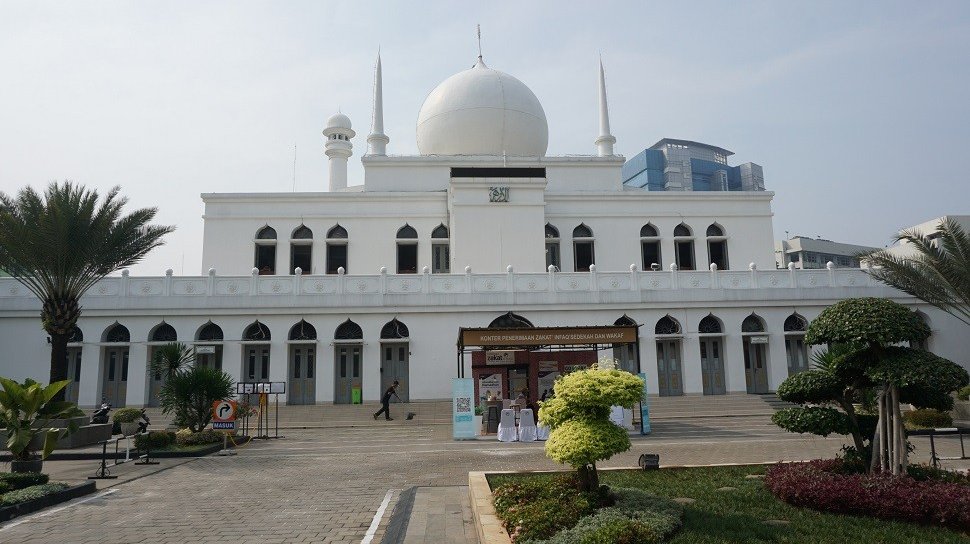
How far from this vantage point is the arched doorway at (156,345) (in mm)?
26359

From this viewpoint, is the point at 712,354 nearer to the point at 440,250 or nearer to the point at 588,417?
the point at 440,250

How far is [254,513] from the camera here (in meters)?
9.84

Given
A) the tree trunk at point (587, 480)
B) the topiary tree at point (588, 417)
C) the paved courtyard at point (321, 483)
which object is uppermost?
the topiary tree at point (588, 417)

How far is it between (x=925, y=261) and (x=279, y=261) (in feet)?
84.3

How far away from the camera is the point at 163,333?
27.0 metres

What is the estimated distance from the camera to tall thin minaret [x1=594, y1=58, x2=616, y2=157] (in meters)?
37.0

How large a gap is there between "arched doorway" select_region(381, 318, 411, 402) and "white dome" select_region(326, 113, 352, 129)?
56.6 ft

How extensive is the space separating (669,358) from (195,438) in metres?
17.9

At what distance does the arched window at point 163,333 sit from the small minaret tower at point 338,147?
14.4 meters

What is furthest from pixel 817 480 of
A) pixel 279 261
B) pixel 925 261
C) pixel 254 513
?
pixel 279 261

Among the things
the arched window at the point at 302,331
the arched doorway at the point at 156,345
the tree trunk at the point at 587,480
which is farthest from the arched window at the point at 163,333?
the tree trunk at the point at 587,480

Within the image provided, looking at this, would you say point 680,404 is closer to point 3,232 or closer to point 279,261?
point 279,261

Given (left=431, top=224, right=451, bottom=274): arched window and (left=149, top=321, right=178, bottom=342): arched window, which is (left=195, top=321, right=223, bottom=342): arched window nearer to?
(left=149, top=321, right=178, bottom=342): arched window

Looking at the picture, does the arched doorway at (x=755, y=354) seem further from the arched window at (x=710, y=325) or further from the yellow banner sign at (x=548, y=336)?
the yellow banner sign at (x=548, y=336)
